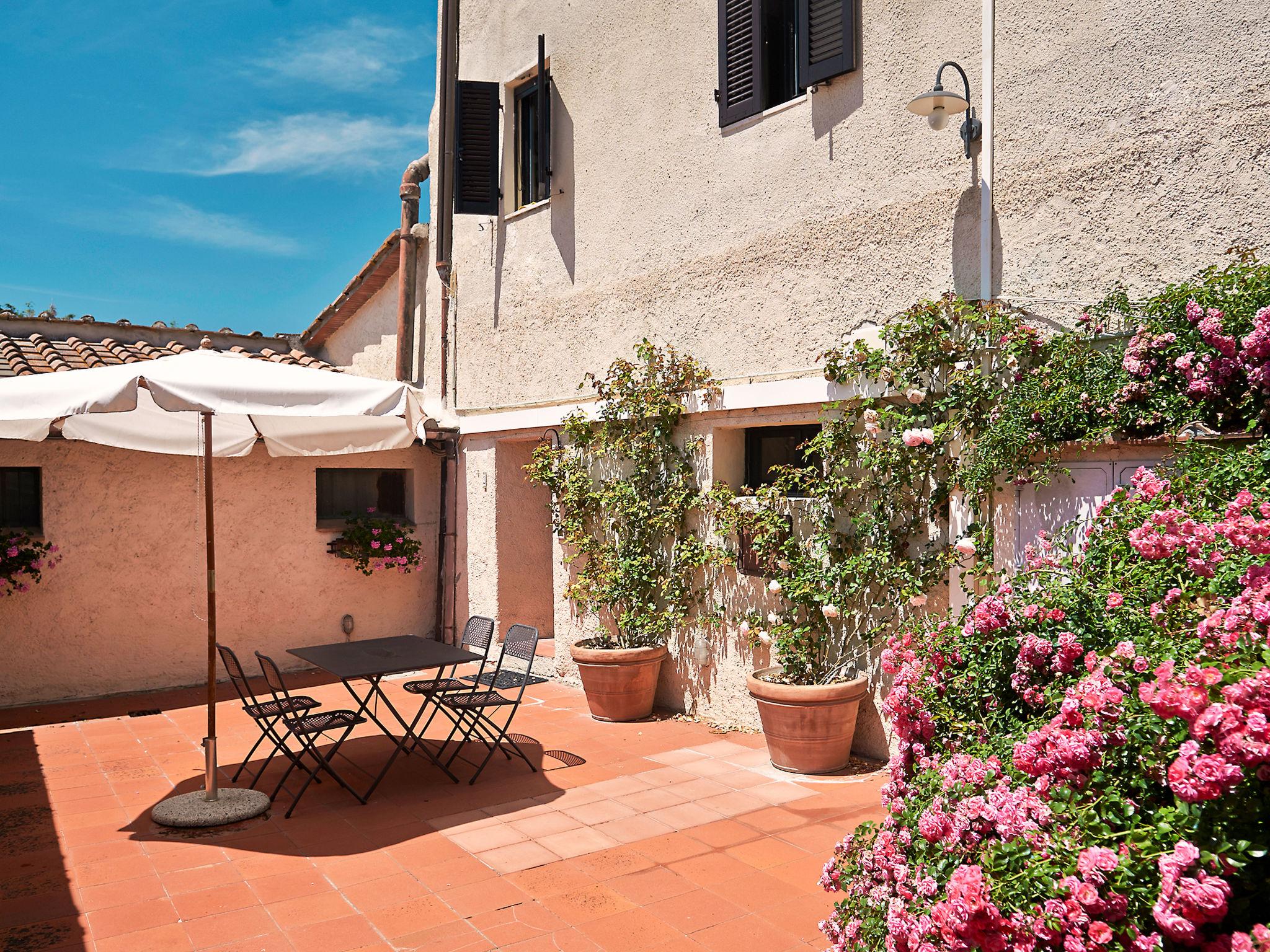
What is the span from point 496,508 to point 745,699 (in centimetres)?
396

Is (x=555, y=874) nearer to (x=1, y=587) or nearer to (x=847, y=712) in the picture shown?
(x=847, y=712)

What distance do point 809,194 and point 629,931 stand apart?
5.21 meters

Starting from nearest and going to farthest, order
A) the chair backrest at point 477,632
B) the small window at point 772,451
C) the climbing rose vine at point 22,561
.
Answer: the chair backrest at point 477,632
the small window at point 772,451
the climbing rose vine at point 22,561

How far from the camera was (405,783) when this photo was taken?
21.0ft

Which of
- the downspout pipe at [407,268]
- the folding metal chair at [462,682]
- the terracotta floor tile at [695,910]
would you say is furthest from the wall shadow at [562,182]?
the terracotta floor tile at [695,910]

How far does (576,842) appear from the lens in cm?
530

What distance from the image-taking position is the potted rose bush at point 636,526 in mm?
7984

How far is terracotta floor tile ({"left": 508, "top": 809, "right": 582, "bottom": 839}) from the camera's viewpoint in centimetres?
547

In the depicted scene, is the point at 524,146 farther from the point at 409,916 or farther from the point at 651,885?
the point at 409,916

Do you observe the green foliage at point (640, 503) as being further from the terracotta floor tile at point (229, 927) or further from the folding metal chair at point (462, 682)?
the terracotta floor tile at point (229, 927)

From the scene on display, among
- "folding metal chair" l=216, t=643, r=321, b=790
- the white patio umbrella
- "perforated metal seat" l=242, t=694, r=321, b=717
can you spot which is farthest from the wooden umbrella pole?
"perforated metal seat" l=242, t=694, r=321, b=717

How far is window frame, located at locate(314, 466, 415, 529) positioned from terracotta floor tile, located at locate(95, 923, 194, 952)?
6.52 metres

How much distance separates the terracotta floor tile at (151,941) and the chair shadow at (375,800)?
97 centimetres

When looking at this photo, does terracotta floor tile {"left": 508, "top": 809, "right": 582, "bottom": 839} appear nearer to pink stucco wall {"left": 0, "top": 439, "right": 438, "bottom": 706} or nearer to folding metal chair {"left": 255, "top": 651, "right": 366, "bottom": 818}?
folding metal chair {"left": 255, "top": 651, "right": 366, "bottom": 818}
